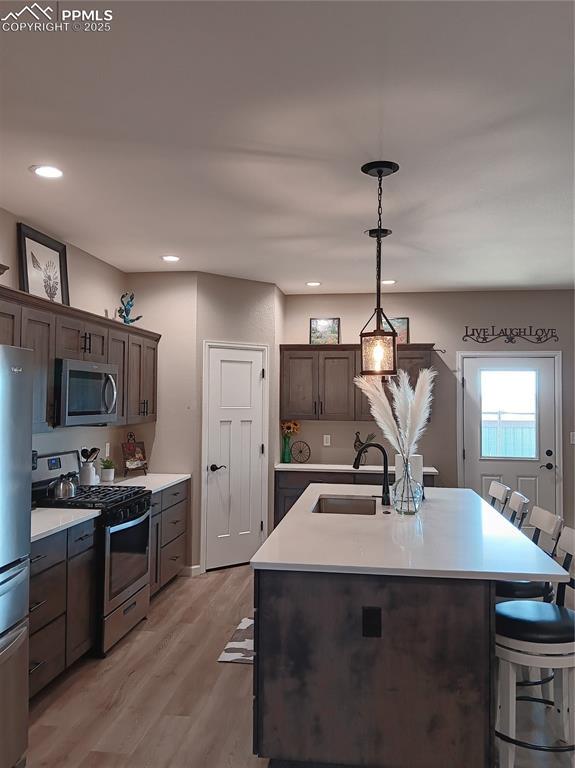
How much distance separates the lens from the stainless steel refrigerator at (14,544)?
2.33 m

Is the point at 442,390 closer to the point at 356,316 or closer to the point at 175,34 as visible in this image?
the point at 356,316

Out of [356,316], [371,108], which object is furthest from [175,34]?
[356,316]

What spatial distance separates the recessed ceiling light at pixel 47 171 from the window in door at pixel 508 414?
4.59 m

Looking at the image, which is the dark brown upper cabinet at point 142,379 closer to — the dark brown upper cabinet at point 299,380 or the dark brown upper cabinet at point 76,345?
the dark brown upper cabinet at point 76,345

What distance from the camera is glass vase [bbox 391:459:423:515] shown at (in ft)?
11.3

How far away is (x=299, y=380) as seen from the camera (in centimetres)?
620

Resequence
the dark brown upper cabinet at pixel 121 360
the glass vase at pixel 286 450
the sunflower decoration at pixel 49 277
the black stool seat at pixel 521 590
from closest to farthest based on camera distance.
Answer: the black stool seat at pixel 521 590, the sunflower decoration at pixel 49 277, the dark brown upper cabinet at pixel 121 360, the glass vase at pixel 286 450

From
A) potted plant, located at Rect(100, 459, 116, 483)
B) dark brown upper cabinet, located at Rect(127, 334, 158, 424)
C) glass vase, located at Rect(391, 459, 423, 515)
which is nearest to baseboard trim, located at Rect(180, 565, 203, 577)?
potted plant, located at Rect(100, 459, 116, 483)

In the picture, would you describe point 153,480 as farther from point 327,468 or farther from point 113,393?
point 327,468

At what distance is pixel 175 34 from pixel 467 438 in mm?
5120

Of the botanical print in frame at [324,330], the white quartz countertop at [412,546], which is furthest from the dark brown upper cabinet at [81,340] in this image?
the botanical print in frame at [324,330]

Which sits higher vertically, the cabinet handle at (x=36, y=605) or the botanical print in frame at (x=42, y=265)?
the botanical print in frame at (x=42, y=265)

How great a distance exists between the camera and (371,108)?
240cm

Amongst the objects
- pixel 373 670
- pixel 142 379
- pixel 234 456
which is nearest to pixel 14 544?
pixel 373 670
